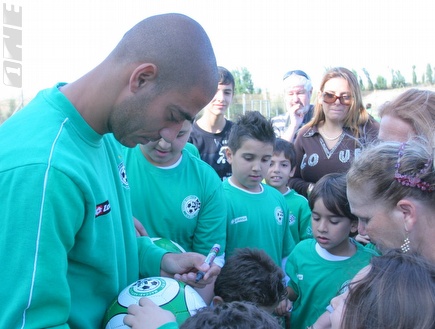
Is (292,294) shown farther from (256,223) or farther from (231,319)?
(231,319)

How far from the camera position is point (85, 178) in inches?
77.3

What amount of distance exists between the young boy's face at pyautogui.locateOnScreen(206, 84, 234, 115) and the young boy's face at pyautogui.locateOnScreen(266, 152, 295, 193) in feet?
3.19

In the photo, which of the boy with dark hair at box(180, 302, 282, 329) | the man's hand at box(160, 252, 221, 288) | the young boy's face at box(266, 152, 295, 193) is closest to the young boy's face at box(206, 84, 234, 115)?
the young boy's face at box(266, 152, 295, 193)

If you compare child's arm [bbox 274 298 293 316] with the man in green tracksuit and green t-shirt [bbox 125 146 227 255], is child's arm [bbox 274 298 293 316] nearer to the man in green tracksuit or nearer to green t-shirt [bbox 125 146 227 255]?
green t-shirt [bbox 125 146 227 255]

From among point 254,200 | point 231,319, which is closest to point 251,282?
point 254,200

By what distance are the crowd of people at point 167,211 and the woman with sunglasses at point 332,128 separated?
1101 millimetres

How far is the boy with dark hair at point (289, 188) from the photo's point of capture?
524cm

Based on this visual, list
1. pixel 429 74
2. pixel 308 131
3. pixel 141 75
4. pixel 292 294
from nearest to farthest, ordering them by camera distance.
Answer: pixel 141 75 → pixel 292 294 → pixel 308 131 → pixel 429 74

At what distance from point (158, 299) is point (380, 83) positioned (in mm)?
31161

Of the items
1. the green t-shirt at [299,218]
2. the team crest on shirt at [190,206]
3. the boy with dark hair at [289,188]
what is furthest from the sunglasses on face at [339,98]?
the team crest on shirt at [190,206]

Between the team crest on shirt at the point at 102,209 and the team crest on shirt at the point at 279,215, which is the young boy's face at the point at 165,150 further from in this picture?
the team crest on shirt at the point at 102,209

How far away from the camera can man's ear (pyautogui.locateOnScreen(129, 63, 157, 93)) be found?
7.06 ft

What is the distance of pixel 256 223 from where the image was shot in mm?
4562

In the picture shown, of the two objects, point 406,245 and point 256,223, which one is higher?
point 406,245
